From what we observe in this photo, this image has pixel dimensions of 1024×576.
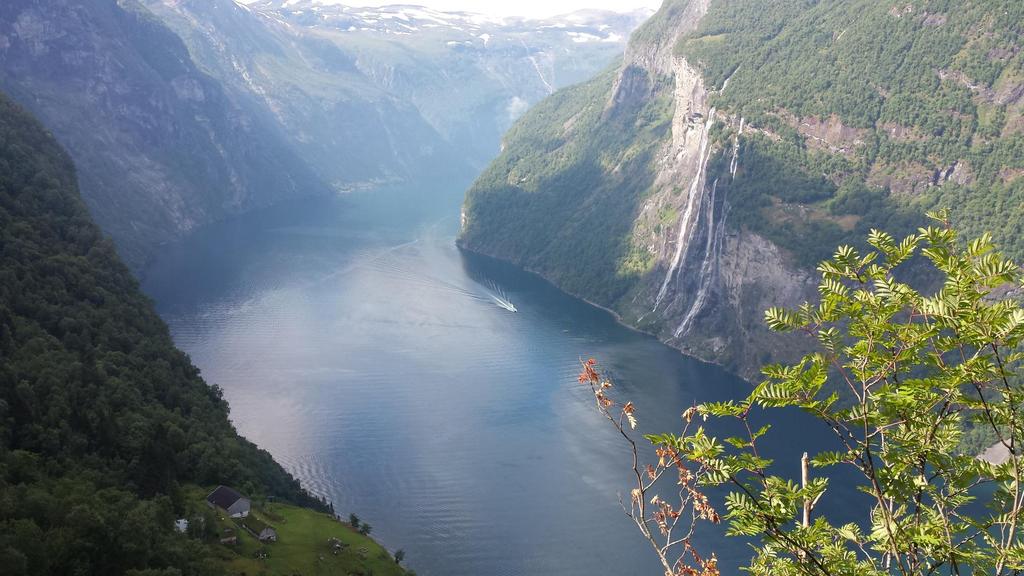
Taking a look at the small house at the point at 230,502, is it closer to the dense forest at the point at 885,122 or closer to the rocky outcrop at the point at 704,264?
the rocky outcrop at the point at 704,264

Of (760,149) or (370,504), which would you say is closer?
(370,504)

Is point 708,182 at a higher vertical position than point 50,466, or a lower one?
higher

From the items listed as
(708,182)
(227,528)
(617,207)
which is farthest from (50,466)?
(617,207)

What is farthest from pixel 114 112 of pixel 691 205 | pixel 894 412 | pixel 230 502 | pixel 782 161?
pixel 894 412

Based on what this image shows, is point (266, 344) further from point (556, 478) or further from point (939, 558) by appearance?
point (939, 558)

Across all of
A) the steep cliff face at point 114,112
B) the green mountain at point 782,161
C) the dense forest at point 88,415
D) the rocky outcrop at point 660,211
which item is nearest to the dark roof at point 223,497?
the dense forest at point 88,415

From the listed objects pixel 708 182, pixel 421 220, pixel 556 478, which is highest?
pixel 421 220
